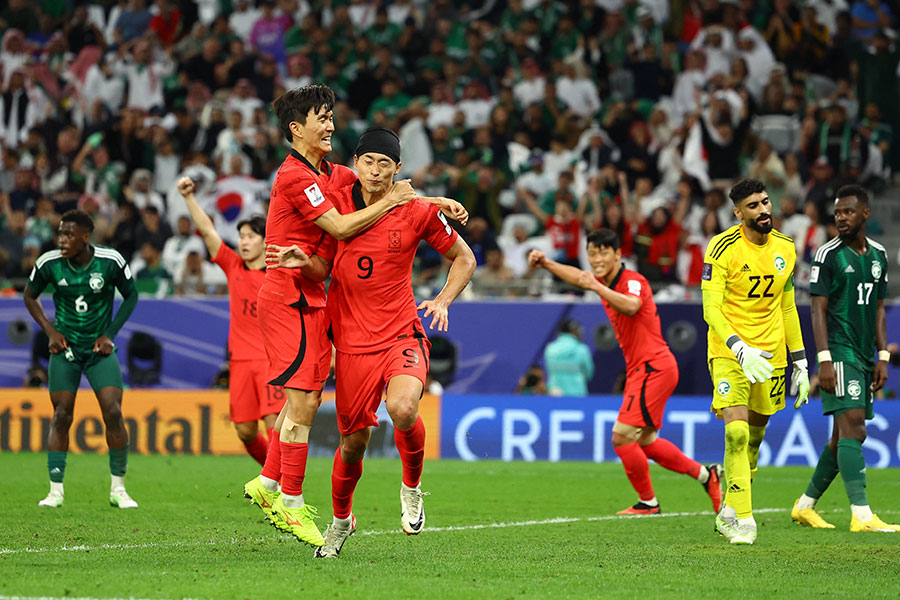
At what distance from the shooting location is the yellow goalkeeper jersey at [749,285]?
30.8 ft

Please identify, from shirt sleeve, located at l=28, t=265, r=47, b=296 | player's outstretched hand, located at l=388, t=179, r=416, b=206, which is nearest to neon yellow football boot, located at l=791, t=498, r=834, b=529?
player's outstretched hand, located at l=388, t=179, r=416, b=206

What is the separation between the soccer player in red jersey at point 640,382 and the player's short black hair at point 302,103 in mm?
3635

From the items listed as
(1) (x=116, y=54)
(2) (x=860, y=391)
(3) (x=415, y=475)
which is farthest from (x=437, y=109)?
(3) (x=415, y=475)

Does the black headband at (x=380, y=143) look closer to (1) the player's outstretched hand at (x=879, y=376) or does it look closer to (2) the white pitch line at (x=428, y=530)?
(2) the white pitch line at (x=428, y=530)

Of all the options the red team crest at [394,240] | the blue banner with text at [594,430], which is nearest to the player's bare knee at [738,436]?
the red team crest at [394,240]

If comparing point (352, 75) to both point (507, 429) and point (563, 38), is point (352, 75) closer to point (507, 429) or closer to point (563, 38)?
point (563, 38)

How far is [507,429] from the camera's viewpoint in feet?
58.2

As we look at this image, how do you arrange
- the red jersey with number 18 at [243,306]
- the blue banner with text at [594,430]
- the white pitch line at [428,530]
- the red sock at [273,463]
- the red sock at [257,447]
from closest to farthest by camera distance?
the white pitch line at [428,530]
the red sock at [273,463]
the red jersey with number 18 at [243,306]
the red sock at [257,447]
the blue banner with text at [594,430]

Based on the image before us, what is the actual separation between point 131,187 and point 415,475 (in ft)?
50.9

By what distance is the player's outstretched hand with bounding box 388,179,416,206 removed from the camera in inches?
304

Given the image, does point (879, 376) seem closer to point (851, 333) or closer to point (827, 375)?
point (851, 333)

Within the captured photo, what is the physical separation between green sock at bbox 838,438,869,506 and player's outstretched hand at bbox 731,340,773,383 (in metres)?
1.30

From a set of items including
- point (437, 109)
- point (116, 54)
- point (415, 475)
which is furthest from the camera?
point (116, 54)

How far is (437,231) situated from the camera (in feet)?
26.5
